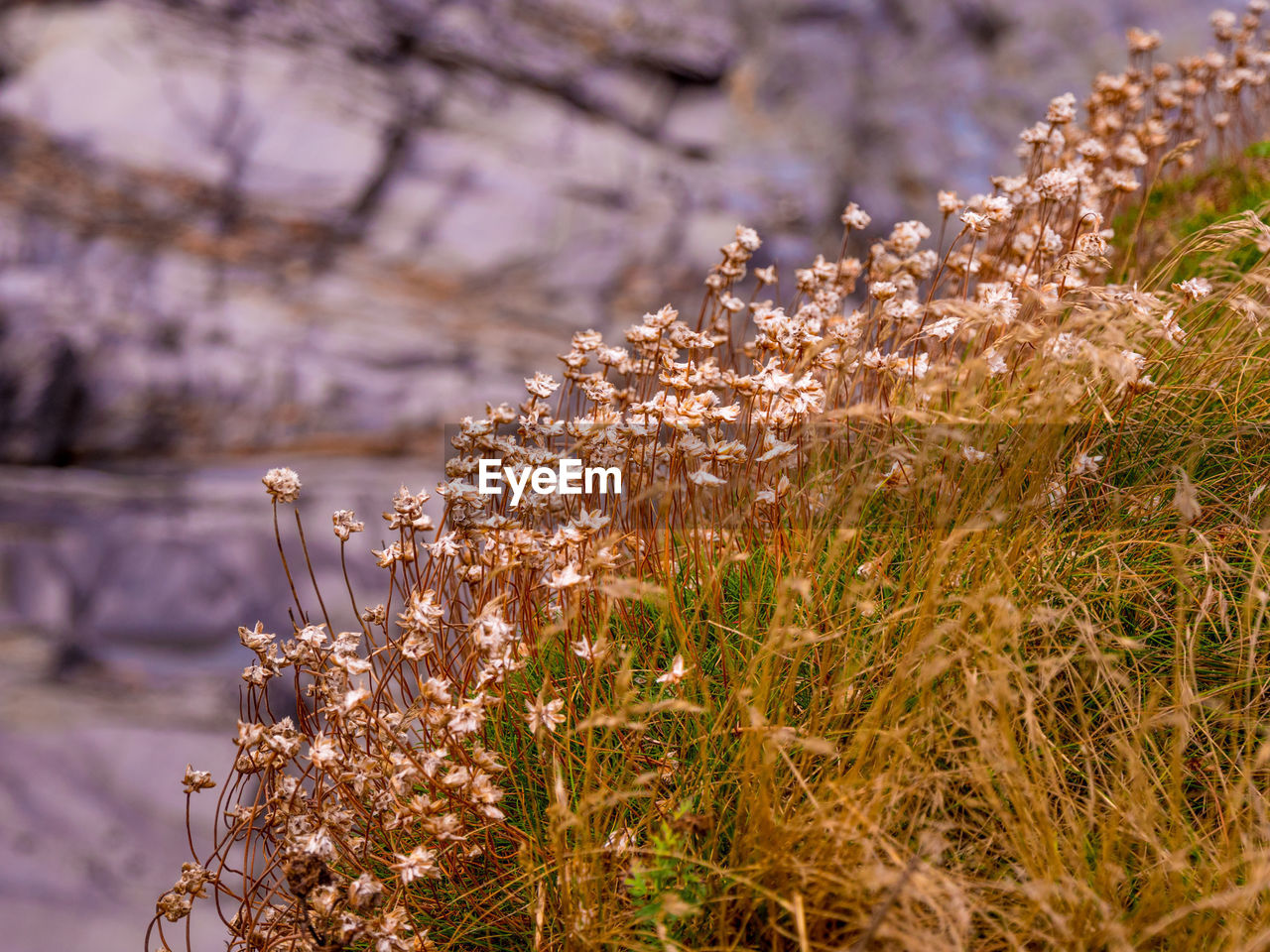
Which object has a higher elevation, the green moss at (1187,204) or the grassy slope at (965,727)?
the green moss at (1187,204)

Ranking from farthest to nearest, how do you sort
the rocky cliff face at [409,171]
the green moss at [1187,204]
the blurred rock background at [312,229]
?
the rocky cliff face at [409,171], the blurred rock background at [312,229], the green moss at [1187,204]

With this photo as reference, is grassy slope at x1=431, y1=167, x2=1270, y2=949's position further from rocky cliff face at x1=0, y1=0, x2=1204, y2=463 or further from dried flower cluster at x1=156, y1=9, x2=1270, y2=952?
rocky cliff face at x1=0, y1=0, x2=1204, y2=463

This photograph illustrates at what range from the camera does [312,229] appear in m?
5.65

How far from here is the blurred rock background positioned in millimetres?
4418

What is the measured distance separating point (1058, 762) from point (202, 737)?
3675 millimetres

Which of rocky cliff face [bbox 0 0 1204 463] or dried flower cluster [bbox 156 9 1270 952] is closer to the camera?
dried flower cluster [bbox 156 9 1270 952]

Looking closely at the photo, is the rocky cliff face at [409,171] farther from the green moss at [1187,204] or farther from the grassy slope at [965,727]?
the grassy slope at [965,727]

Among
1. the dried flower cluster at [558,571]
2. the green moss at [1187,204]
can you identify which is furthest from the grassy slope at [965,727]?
the green moss at [1187,204]

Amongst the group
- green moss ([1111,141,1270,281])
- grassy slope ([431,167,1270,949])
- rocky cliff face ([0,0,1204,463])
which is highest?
rocky cliff face ([0,0,1204,463])

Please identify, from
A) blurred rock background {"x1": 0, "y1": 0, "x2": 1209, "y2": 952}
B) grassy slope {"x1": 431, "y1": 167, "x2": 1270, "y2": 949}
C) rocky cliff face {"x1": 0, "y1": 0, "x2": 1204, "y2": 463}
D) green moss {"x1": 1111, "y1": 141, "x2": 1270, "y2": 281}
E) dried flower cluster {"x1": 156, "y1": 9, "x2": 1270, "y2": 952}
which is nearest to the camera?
grassy slope {"x1": 431, "y1": 167, "x2": 1270, "y2": 949}

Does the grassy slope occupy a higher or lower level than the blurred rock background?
lower

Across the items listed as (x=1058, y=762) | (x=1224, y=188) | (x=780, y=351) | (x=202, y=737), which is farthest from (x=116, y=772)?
(x=1224, y=188)

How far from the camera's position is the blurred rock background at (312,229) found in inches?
174

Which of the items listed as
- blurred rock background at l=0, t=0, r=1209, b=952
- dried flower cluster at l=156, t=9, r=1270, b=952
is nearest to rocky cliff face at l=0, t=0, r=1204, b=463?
blurred rock background at l=0, t=0, r=1209, b=952
